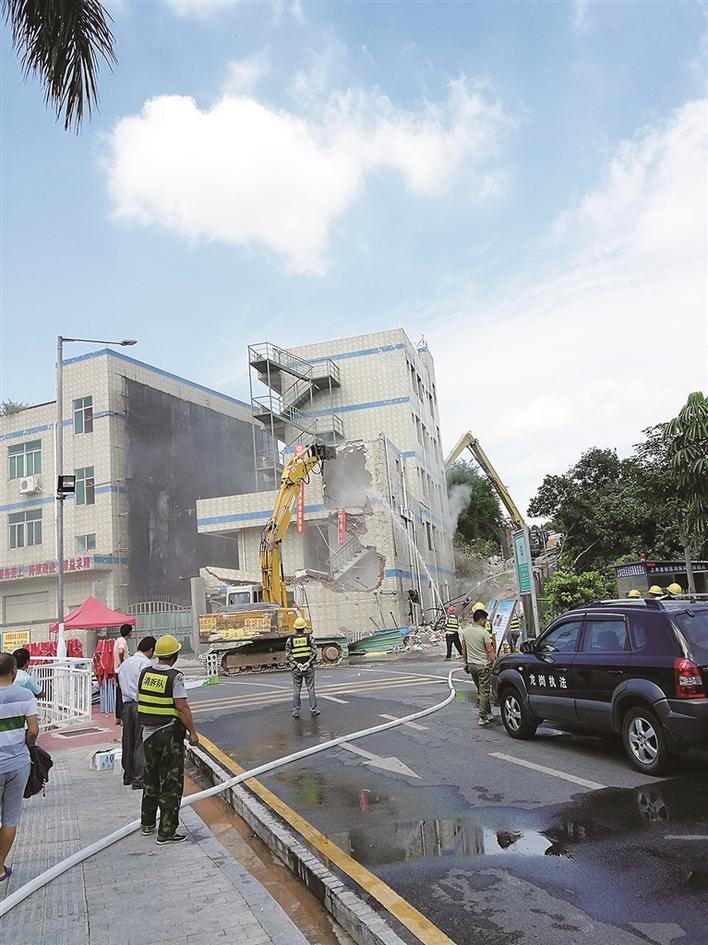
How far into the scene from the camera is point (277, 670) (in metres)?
25.6

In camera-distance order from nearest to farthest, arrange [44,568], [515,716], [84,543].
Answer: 1. [515,716]
2. [84,543]
3. [44,568]

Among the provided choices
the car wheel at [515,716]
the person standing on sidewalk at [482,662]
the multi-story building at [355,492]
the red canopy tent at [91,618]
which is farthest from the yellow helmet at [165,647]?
the multi-story building at [355,492]

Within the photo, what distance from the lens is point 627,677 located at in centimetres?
762

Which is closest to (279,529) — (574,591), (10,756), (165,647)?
(574,591)

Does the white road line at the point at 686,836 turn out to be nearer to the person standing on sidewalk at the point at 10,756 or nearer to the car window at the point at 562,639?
the car window at the point at 562,639

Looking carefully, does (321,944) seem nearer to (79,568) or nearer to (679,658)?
(679,658)

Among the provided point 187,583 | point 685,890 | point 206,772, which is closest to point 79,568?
point 187,583

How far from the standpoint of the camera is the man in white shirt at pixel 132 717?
8.23 m

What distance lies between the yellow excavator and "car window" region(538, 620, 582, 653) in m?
16.3

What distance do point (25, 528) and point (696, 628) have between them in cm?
4435

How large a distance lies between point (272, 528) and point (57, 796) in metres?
Answer: 19.0

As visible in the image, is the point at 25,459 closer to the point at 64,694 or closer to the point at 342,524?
the point at 342,524

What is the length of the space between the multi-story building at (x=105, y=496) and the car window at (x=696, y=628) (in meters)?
37.3

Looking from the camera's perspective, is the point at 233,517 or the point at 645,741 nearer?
the point at 645,741
